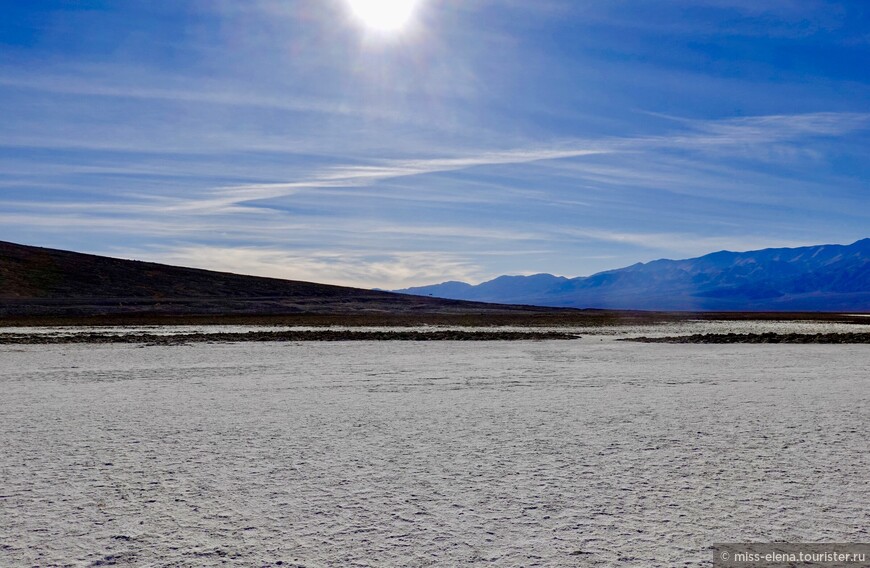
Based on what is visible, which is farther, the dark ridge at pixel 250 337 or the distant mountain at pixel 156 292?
the distant mountain at pixel 156 292

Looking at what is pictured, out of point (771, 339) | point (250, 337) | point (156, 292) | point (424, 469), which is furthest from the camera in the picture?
point (156, 292)

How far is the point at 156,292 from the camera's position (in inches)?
3115

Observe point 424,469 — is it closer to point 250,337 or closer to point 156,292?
point 250,337

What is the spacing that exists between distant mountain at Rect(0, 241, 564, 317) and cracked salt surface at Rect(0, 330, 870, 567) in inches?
2012

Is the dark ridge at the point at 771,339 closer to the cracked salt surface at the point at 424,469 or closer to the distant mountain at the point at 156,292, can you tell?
Result: the cracked salt surface at the point at 424,469

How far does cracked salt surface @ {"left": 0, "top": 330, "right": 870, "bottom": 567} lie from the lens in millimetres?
5371

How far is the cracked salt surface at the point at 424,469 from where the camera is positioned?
5.37 metres

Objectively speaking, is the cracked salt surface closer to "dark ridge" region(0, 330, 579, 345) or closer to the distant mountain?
"dark ridge" region(0, 330, 579, 345)

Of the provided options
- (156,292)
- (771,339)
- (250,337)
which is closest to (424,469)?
(250,337)

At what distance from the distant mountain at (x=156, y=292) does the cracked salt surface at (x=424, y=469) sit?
168ft

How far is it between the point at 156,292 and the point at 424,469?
3110 inches

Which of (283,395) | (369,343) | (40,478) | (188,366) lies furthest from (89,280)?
(40,478)

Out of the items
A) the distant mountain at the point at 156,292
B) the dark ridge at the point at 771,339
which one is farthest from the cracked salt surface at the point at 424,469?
the distant mountain at the point at 156,292

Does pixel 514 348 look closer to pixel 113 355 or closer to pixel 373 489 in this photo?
pixel 113 355
